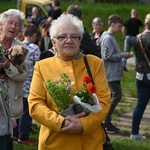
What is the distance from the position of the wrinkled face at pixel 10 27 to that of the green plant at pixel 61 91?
5.17 feet

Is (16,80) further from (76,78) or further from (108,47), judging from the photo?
(108,47)

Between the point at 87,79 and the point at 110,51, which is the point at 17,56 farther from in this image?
the point at 110,51

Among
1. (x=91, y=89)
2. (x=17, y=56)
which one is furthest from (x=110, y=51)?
(x=91, y=89)

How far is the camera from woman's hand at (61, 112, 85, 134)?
5.48 meters

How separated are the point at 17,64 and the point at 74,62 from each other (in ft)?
2.59

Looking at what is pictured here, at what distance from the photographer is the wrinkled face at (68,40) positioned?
568cm

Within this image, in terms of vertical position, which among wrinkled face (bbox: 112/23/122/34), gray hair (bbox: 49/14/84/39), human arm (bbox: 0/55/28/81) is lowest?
wrinkled face (bbox: 112/23/122/34)

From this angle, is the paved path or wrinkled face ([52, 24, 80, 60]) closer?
wrinkled face ([52, 24, 80, 60])

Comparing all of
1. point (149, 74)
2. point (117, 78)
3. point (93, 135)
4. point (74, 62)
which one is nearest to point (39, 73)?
point (74, 62)

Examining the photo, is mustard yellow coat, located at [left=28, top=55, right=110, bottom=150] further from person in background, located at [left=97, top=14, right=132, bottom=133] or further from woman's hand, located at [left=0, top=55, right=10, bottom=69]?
person in background, located at [left=97, top=14, right=132, bottom=133]

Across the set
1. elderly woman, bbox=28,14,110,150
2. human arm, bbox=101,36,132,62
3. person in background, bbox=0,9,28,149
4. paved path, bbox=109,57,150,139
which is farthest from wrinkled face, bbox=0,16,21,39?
paved path, bbox=109,57,150,139

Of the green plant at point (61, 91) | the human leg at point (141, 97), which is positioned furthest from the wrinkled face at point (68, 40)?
the human leg at point (141, 97)

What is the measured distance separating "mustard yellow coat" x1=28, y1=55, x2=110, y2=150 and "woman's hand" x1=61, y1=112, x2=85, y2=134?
0.12 ft

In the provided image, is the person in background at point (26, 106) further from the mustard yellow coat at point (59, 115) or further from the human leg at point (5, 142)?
the mustard yellow coat at point (59, 115)
